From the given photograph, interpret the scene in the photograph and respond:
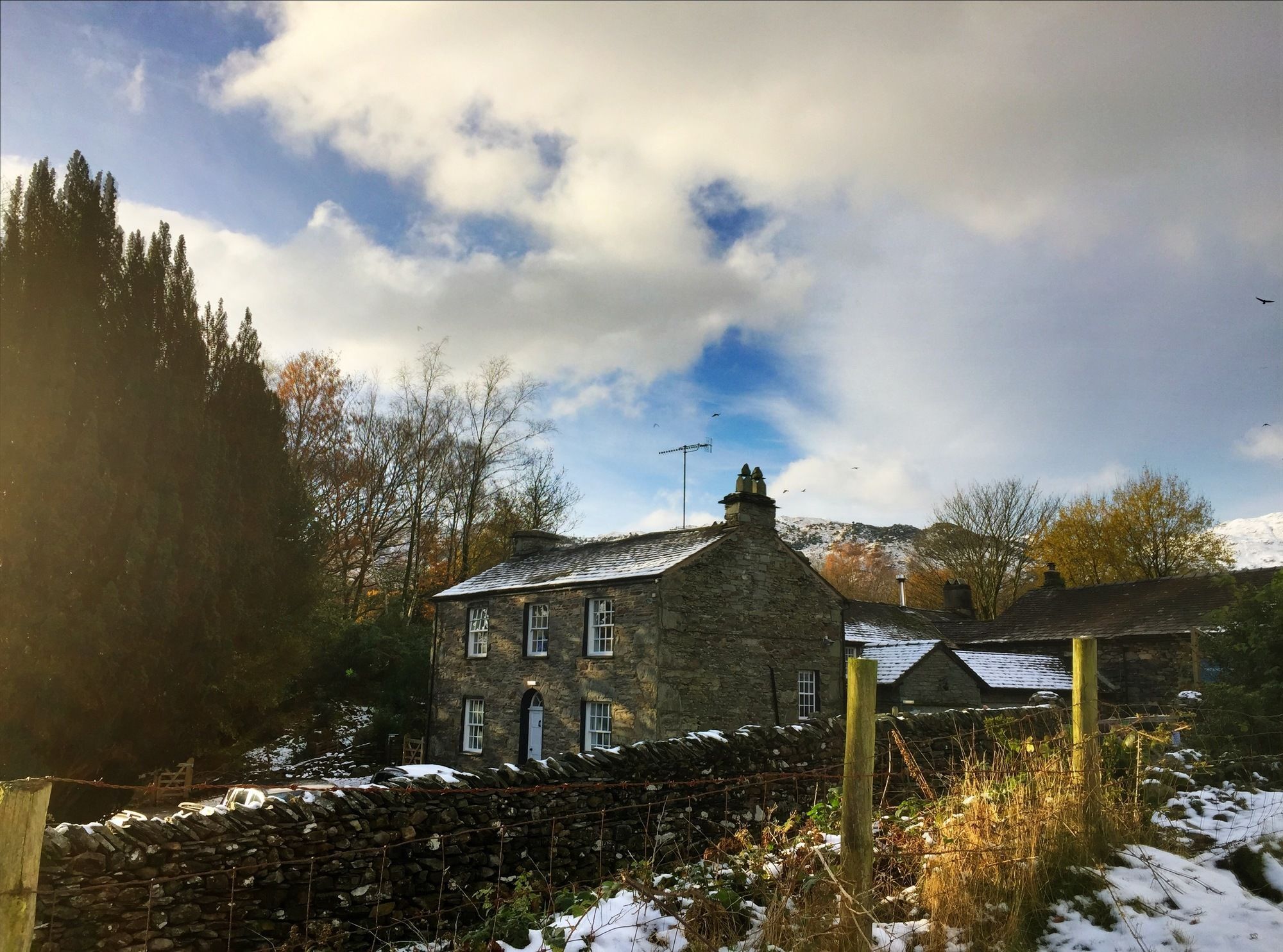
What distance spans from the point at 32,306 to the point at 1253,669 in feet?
69.6

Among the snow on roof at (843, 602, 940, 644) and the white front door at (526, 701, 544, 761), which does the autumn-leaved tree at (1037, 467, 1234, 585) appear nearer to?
the snow on roof at (843, 602, 940, 644)

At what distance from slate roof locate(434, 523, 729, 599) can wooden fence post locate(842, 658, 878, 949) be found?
14514mm

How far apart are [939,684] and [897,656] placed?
59.5 inches

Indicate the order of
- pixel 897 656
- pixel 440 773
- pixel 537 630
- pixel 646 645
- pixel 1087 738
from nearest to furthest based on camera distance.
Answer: pixel 1087 738
pixel 440 773
pixel 646 645
pixel 537 630
pixel 897 656

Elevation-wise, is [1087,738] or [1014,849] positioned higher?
[1087,738]

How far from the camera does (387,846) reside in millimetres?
6848

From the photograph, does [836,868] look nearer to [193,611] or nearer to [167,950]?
[167,950]

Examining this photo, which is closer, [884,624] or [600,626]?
[600,626]

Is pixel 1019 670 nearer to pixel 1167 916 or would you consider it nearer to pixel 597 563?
pixel 597 563

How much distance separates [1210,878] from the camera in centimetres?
582

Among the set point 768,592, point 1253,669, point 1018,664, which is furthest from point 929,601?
point 1253,669

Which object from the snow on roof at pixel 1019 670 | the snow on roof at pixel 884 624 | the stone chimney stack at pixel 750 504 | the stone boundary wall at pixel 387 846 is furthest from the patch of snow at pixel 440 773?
the snow on roof at pixel 884 624

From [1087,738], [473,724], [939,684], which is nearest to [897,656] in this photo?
[939,684]

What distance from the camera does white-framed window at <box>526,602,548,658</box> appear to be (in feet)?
75.8
